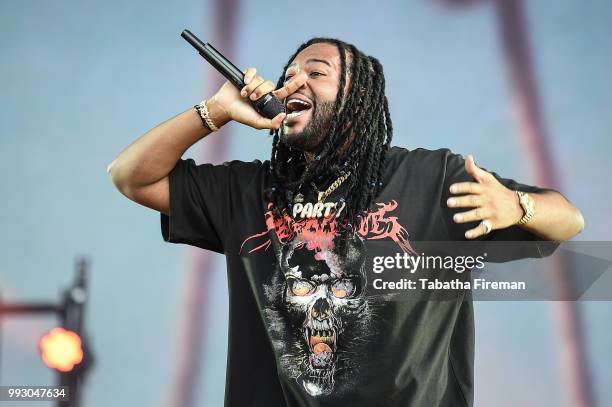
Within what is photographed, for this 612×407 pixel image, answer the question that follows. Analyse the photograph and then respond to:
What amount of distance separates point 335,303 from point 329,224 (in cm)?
20

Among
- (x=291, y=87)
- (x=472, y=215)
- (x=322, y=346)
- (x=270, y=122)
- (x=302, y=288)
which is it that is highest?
(x=291, y=87)

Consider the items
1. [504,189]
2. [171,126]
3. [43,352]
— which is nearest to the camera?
[504,189]

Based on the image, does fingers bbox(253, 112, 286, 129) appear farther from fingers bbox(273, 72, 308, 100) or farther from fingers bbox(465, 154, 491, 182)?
fingers bbox(465, 154, 491, 182)

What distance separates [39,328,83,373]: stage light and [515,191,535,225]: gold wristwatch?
5.44 ft

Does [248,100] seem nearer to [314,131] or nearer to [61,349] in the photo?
[314,131]

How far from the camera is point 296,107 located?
2.18m

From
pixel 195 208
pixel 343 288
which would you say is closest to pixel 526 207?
pixel 343 288

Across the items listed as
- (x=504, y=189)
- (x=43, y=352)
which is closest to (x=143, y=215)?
(x=43, y=352)

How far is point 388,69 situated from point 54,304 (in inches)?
65.0

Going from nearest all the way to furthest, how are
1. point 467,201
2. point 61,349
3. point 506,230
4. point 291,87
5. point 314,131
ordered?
point 467,201
point 506,230
point 291,87
point 314,131
point 61,349

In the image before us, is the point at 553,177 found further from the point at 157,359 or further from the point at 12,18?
the point at 12,18

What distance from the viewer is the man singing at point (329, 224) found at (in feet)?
6.12

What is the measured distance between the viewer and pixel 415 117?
345 cm

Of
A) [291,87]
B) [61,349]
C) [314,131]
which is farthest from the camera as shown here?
[61,349]
